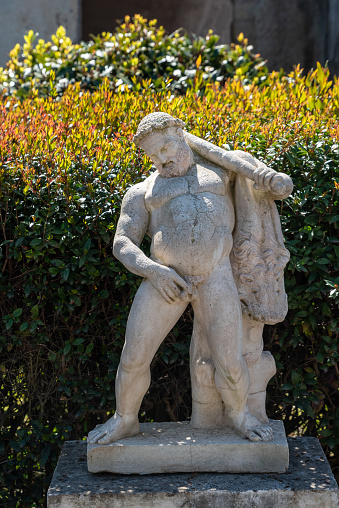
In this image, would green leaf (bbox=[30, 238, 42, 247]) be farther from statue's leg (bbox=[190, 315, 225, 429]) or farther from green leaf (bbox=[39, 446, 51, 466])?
green leaf (bbox=[39, 446, 51, 466])

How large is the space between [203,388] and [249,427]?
0.30 meters

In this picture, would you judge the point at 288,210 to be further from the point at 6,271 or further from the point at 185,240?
the point at 6,271

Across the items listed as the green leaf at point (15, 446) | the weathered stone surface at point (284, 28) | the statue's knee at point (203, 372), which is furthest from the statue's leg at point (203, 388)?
the weathered stone surface at point (284, 28)

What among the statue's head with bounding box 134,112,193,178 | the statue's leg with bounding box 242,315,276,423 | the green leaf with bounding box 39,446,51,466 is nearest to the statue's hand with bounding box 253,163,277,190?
the statue's head with bounding box 134,112,193,178

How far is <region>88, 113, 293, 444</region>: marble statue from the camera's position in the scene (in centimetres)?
351

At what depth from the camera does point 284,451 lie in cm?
359

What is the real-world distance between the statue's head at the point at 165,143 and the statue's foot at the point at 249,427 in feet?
4.08

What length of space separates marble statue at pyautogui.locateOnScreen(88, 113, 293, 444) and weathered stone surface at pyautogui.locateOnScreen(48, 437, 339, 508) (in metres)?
0.21

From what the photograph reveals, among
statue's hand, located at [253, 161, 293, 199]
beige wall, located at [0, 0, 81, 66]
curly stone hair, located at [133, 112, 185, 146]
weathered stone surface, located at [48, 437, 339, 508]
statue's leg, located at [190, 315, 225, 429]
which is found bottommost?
weathered stone surface, located at [48, 437, 339, 508]

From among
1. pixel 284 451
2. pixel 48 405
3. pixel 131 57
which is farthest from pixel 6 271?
pixel 131 57

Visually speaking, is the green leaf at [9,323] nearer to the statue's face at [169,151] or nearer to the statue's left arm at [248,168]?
the statue's face at [169,151]

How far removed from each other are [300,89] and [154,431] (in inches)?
125

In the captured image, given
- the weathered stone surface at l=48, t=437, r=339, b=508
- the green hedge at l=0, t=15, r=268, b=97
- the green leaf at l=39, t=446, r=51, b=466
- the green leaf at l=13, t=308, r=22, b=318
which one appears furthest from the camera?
the green hedge at l=0, t=15, r=268, b=97

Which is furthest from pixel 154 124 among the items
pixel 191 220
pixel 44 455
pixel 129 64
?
pixel 129 64
